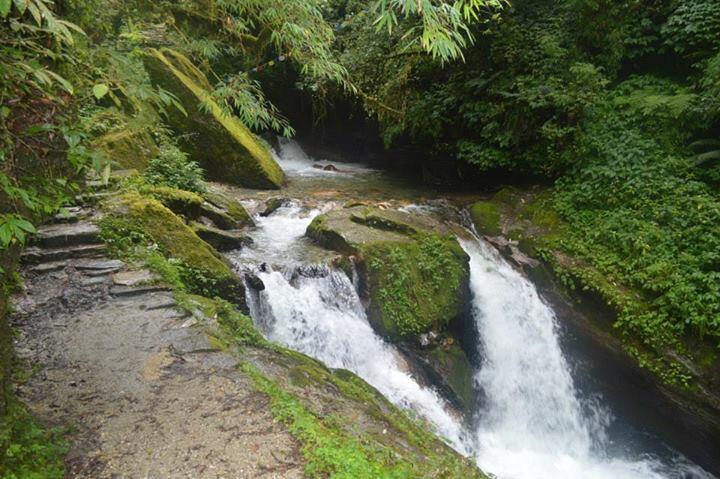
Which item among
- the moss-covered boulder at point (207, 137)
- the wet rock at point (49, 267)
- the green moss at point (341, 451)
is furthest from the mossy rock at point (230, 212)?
the green moss at point (341, 451)

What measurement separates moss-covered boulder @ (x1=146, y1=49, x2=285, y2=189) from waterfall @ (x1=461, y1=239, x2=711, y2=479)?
548cm

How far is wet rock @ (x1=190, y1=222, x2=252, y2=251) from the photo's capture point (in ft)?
22.3

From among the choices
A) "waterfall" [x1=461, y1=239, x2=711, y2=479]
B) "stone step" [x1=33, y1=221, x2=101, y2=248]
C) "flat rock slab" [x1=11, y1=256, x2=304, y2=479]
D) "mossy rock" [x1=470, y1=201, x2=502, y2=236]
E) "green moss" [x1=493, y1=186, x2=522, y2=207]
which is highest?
"green moss" [x1=493, y1=186, x2=522, y2=207]

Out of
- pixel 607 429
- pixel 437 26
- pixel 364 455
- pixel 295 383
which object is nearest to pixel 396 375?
pixel 295 383

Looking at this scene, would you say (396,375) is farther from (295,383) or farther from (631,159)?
(631,159)

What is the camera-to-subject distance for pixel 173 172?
26.0 feet

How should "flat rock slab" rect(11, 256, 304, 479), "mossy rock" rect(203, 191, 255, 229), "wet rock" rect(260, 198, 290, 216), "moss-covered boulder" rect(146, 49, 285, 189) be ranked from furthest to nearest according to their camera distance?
1. "moss-covered boulder" rect(146, 49, 285, 189)
2. "wet rock" rect(260, 198, 290, 216)
3. "mossy rock" rect(203, 191, 255, 229)
4. "flat rock slab" rect(11, 256, 304, 479)

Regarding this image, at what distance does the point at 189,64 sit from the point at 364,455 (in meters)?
10.8

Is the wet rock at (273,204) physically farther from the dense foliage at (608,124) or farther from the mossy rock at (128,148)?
the dense foliage at (608,124)

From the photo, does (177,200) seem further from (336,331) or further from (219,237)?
(336,331)

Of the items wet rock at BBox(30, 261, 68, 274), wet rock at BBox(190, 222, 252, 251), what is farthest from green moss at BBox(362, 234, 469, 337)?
wet rock at BBox(30, 261, 68, 274)

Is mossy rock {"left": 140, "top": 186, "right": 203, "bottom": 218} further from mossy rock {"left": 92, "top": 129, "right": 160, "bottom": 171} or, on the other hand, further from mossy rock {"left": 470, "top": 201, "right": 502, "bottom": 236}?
mossy rock {"left": 470, "top": 201, "right": 502, "bottom": 236}

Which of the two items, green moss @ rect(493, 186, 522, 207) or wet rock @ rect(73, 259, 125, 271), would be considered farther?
green moss @ rect(493, 186, 522, 207)

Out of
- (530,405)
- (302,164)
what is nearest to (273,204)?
(530,405)
